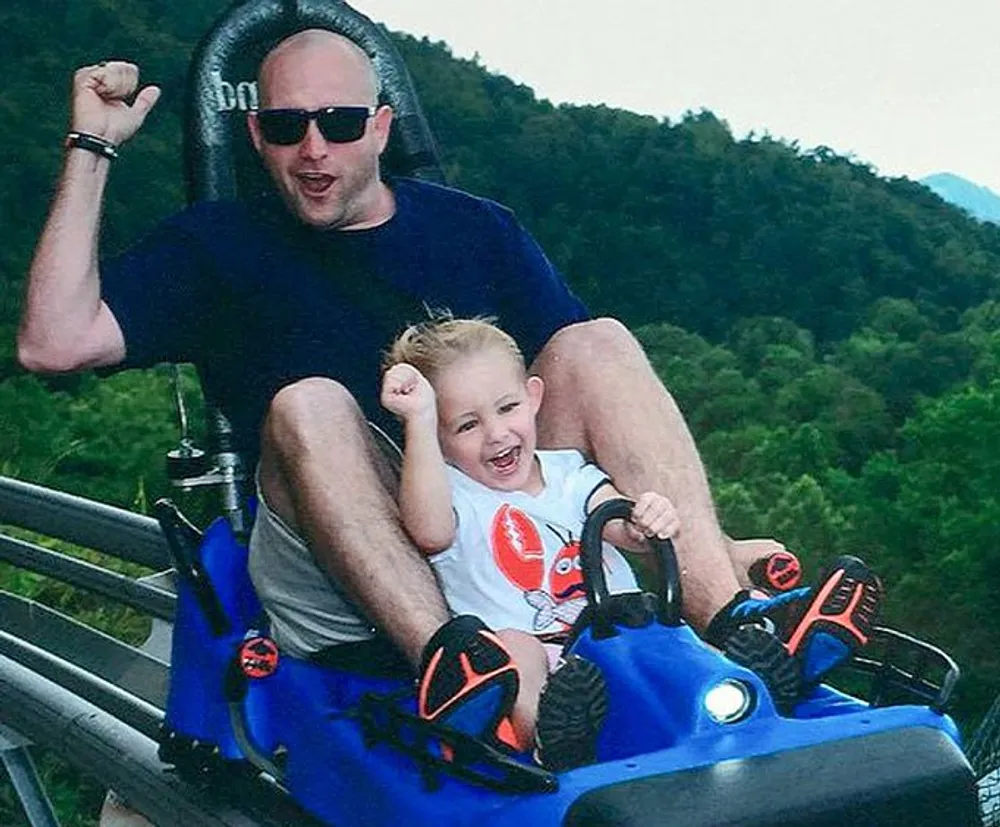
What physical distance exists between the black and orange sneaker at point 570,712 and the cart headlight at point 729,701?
0.34 ft

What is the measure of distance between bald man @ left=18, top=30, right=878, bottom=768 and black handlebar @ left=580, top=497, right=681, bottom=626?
0.13 m

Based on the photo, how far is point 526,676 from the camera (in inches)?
67.8

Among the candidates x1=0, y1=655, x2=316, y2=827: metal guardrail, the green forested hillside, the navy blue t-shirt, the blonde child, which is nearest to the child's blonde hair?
the blonde child

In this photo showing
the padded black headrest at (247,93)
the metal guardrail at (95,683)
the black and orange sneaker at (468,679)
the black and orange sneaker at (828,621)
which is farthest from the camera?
the padded black headrest at (247,93)

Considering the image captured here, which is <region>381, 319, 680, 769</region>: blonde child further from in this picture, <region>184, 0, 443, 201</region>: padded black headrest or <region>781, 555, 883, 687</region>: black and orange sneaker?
<region>184, 0, 443, 201</region>: padded black headrest

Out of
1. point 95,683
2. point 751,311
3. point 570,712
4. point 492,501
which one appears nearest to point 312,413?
point 492,501

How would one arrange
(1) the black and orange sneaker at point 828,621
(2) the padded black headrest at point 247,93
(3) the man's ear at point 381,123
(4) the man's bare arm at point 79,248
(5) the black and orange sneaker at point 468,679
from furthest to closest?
(2) the padded black headrest at point 247,93 → (3) the man's ear at point 381,123 → (4) the man's bare arm at point 79,248 → (1) the black and orange sneaker at point 828,621 → (5) the black and orange sneaker at point 468,679

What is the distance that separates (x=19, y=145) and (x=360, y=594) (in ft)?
59.8

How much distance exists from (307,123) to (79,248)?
314 millimetres

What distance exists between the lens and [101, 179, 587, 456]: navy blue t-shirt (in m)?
2.07

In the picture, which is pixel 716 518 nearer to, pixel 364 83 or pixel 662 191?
pixel 364 83

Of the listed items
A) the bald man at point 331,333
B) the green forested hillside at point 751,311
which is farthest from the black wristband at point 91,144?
the green forested hillside at point 751,311

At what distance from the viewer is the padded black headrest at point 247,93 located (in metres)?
2.41

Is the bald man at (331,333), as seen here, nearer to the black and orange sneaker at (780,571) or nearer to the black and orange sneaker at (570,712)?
the black and orange sneaker at (780,571)
